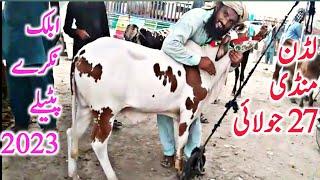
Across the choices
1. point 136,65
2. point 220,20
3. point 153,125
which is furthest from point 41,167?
point 220,20

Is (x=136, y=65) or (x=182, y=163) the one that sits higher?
(x=136, y=65)

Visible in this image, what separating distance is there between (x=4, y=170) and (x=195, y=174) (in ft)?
4.70

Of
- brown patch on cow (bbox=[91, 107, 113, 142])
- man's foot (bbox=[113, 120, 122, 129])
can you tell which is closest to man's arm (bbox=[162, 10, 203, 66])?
brown patch on cow (bbox=[91, 107, 113, 142])

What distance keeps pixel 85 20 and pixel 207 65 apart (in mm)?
1125

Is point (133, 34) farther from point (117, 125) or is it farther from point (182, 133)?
point (182, 133)

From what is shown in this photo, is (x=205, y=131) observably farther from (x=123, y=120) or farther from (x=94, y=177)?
(x=94, y=177)

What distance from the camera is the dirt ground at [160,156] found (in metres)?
2.96

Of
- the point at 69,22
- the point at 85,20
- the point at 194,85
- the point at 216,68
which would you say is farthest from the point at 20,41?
the point at 216,68

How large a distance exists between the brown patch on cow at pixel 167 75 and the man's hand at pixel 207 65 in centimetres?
21

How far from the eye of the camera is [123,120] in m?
4.09

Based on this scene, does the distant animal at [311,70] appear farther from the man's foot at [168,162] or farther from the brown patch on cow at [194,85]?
the brown patch on cow at [194,85]

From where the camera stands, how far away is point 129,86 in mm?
2520

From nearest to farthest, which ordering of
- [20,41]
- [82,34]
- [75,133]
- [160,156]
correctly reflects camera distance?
[75,133] < [20,41] < [82,34] < [160,156]

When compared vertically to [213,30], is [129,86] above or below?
below
